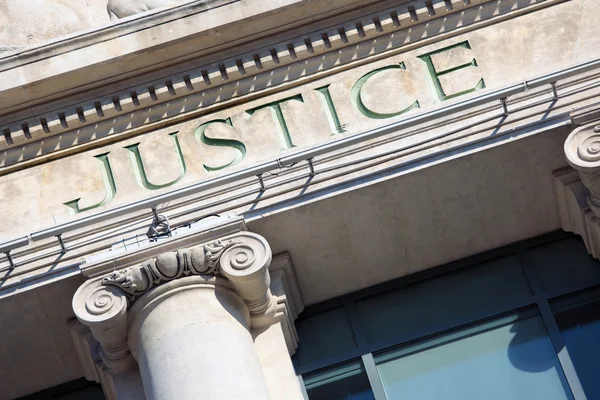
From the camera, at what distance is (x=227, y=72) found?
17.4 meters

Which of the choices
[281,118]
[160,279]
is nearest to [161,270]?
[160,279]

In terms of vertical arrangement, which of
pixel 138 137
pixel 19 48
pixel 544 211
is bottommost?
pixel 544 211

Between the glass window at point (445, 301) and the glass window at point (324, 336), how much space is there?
0.66 ft

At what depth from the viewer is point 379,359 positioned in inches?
655

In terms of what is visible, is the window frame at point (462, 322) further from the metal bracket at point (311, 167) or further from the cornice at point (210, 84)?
the cornice at point (210, 84)

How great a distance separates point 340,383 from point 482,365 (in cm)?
147

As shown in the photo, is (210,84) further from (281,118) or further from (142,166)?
(142,166)

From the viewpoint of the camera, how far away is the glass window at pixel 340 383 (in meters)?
16.4

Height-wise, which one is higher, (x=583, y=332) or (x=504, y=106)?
(x=504, y=106)

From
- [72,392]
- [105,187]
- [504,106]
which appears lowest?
[72,392]

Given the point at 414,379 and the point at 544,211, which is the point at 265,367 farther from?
the point at 544,211

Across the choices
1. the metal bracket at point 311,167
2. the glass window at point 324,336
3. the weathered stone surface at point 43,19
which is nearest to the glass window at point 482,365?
the glass window at point 324,336

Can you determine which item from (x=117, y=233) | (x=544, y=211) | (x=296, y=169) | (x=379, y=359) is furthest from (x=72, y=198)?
(x=544, y=211)

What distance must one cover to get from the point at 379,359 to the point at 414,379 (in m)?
0.44
